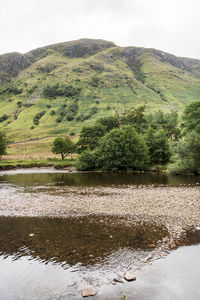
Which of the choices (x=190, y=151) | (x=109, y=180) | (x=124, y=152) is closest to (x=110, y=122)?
(x=124, y=152)

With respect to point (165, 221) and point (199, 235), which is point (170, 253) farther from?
point (165, 221)

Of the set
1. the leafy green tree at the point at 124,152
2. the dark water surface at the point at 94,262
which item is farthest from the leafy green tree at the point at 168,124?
the dark water surface at the point at 94,262

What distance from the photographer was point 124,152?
69.4 m

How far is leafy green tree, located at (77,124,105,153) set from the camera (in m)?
91.1

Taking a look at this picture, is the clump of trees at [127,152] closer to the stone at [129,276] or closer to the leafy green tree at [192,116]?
the leafy green tree at [192,116]

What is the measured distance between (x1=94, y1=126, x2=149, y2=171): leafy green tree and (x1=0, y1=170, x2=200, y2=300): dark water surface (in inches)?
1967

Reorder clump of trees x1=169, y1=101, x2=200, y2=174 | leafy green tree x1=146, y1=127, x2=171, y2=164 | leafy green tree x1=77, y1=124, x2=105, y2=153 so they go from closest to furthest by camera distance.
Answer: clump of trees x1=169, y1=101, x2=200, y2=174 < leafy green tree x1=146, y1=127, x2=171, y2=164 < leafy green tree x1=77, y1=124, x2=105, y2=153

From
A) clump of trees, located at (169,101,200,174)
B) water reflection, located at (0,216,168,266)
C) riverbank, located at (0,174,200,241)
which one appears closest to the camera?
water reflection, located at (0,216,168,266)

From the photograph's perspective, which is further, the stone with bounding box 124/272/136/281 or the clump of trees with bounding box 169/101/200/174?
the clump of trees with bounding box 169/101/200/174

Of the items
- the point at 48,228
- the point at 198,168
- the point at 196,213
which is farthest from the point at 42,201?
the point at 198,168

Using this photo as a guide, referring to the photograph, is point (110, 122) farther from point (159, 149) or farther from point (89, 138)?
point (159, 149)

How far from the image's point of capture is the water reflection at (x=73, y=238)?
45.8 feet

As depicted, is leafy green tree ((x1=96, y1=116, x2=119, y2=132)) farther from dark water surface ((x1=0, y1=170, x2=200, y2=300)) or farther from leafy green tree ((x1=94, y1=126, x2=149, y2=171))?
dark water surface ((x1=0, y1=170, x2=200, y2=300))

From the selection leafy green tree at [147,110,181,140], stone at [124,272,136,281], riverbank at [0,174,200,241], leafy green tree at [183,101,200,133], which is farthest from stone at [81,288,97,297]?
leafy green tree at [147,110,181,140]
